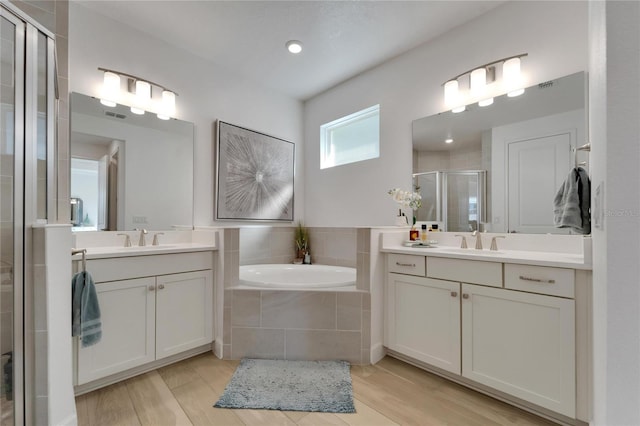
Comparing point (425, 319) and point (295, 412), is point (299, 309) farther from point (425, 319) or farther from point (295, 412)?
point (425, 319)

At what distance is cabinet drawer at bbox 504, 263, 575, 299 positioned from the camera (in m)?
1.36

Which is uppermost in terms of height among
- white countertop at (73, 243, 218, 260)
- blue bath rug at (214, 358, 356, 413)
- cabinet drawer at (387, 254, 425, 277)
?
white countertop at (73, 243, 218, 260)

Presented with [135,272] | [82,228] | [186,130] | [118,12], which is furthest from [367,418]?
[118,12]

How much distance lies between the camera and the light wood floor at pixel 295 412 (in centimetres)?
145

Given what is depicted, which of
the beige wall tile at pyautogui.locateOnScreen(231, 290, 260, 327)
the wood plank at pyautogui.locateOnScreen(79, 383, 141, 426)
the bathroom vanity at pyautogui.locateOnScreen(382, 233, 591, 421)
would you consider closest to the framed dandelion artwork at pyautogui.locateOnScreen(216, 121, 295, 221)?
the beige wall tile at pyautogui.locateOnScreen(231, 290, 260, 327)

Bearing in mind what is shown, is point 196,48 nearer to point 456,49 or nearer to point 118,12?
point 118,12

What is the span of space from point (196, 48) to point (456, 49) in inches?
92.5

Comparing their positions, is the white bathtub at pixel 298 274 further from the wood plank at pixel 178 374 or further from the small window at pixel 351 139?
the small window at pixel 351 139

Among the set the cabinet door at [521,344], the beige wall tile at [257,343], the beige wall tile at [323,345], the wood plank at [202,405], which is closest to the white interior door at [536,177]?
the cabinet door at [521,344]

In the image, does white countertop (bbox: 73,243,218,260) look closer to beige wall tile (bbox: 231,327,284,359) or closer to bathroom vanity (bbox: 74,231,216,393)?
bathroom vanity (bbox: 74,231,216,393)

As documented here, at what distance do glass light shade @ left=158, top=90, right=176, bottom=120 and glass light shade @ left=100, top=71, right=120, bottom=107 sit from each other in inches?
13.4

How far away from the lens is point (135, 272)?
71.8 inches

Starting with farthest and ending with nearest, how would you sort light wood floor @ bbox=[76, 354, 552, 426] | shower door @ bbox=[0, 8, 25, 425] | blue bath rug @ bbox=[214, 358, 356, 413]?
blue bath rug @ bbox=[214, 358, 356, 413] → light wood floor @ bbox=[76, 354, 552, 426] → shower door @ bbox=[0, 8, 25, 425]

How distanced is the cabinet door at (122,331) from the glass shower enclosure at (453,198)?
2279 millimetres
